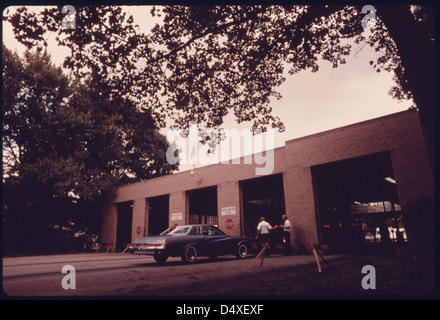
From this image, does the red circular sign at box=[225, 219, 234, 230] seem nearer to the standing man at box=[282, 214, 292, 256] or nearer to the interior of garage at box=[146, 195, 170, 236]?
the standing man at box=[282, 214, 292, 256]

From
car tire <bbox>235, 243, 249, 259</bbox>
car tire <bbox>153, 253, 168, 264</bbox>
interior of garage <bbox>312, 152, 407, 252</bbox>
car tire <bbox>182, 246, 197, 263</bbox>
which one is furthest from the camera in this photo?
interior of garage <bbox>312, 152, 407, 252</bbox>

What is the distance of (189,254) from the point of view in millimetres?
10289

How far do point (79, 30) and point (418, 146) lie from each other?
12.7 m

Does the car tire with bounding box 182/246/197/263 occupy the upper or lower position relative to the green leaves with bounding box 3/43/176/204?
lower

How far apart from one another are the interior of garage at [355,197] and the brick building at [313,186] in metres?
0.07

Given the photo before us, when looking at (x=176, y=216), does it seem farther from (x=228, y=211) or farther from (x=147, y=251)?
(x=147, y=251)

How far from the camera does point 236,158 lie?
1681 centimetres

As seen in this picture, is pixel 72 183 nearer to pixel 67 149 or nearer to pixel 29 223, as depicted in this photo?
pixel 67 149

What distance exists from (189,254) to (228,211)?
21.7 feet

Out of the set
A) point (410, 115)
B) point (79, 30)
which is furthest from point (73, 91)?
point (410, 115)

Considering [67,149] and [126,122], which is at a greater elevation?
[67,149]

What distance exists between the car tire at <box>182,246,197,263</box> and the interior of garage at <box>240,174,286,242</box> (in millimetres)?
6933

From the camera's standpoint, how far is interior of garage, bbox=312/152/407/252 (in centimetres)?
1420

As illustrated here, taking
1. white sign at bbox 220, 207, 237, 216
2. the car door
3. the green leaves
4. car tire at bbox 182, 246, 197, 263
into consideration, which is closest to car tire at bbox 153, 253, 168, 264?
car tire at bbox 182, 246, 197, 263
